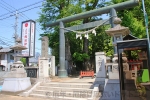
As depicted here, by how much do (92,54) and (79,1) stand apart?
839 centimetres

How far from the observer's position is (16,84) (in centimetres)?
1082

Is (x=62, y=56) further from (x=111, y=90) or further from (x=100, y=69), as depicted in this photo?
(x=111, y=90)

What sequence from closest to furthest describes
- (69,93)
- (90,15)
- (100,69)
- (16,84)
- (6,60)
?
1. (69,93)
2. (100,69)
3. (16,84)
4. (90,15)
5. (6,60)

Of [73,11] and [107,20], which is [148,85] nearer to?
[107,20]

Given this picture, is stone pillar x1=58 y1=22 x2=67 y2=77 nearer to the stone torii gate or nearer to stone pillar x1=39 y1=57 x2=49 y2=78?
the stone torii gate

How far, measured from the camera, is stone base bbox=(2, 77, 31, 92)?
1080 centimetres

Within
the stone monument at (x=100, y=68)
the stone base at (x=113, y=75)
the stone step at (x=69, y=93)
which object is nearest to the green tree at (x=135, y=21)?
the stone monument at (x=100, y=68)

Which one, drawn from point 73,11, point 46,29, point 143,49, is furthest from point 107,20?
point 46,29

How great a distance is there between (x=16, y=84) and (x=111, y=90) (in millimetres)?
6941

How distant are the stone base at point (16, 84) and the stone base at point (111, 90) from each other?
20.1ft

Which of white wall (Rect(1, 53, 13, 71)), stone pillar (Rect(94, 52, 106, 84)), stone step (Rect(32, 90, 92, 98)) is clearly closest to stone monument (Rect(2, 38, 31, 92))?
stone step (Rect(32, 90, 92, 98))

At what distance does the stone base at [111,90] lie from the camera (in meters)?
7.61

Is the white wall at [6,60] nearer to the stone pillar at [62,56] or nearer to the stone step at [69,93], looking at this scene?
the stone pillar at [62,56]

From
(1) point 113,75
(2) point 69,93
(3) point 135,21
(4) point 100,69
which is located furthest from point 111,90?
(3) point 135,21
